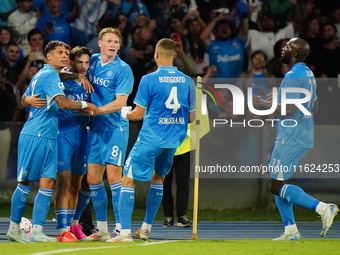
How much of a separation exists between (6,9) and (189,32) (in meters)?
3.28

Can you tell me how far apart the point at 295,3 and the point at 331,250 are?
703cm

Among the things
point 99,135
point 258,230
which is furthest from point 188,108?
point 258,230

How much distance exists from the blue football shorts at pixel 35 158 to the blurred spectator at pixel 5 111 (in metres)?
4.43

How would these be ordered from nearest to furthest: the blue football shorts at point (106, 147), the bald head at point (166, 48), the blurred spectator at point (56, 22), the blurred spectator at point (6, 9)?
the bald head at point (166, 48) → the blue football shorts at point (106, 147) → the blurred spectator at point (56, 22) → the blurred spectator at point (6, 9)

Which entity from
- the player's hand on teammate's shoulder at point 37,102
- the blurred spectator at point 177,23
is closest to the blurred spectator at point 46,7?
the blurred spectator at point 177,23

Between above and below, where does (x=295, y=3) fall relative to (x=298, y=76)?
above

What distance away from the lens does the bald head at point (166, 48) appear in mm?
8188

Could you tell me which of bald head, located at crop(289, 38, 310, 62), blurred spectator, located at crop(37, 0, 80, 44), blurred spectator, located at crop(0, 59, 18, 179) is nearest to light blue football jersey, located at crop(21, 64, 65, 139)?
bald head, located at crop(289, 38, 310, 62)

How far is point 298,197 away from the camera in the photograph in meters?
8.45

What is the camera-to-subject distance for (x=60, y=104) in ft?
26.1

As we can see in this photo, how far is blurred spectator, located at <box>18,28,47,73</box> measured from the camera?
12.8 metres

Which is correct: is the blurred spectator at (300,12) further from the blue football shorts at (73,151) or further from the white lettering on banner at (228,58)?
the blue football shorts at (73,151)

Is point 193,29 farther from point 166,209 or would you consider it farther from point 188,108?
point 188,108

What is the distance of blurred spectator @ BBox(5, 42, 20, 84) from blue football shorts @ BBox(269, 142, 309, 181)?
572cm
